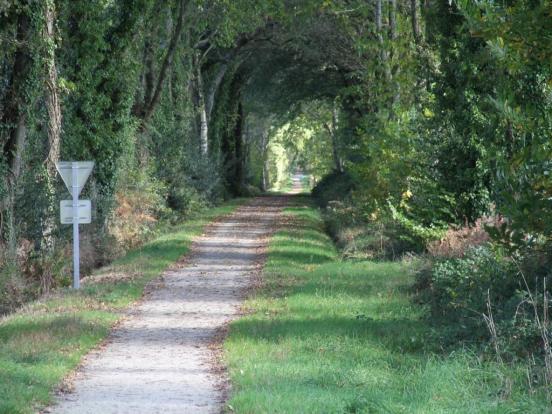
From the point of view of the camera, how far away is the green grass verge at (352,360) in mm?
9094

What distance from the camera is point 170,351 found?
12742 millimetres

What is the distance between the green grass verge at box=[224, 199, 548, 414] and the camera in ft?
29.8

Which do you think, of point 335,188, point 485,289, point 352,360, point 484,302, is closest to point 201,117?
point 335,188

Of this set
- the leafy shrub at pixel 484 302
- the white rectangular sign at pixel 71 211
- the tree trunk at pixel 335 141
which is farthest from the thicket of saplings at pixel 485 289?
the tree trunk at pixel 335 141

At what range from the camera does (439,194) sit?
68.0 feet

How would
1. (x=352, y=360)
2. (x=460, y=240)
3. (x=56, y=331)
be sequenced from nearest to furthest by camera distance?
(x=352, y=360) → (x=56, y=331) → (x=460, y=240)

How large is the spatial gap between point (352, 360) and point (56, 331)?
4.26 meters

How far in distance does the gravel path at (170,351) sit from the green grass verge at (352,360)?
1.31ft

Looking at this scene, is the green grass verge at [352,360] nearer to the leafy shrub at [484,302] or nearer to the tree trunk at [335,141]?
the leafy shrub at [484,302]

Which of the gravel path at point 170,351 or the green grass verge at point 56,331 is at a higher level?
the green grass verge at point 56,331

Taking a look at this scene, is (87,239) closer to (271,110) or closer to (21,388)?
(21,388)


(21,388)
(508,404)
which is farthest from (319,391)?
(21,388)

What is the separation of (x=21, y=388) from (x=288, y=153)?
126843mm

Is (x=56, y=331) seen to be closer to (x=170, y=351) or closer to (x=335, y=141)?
(x=170, y=351)
